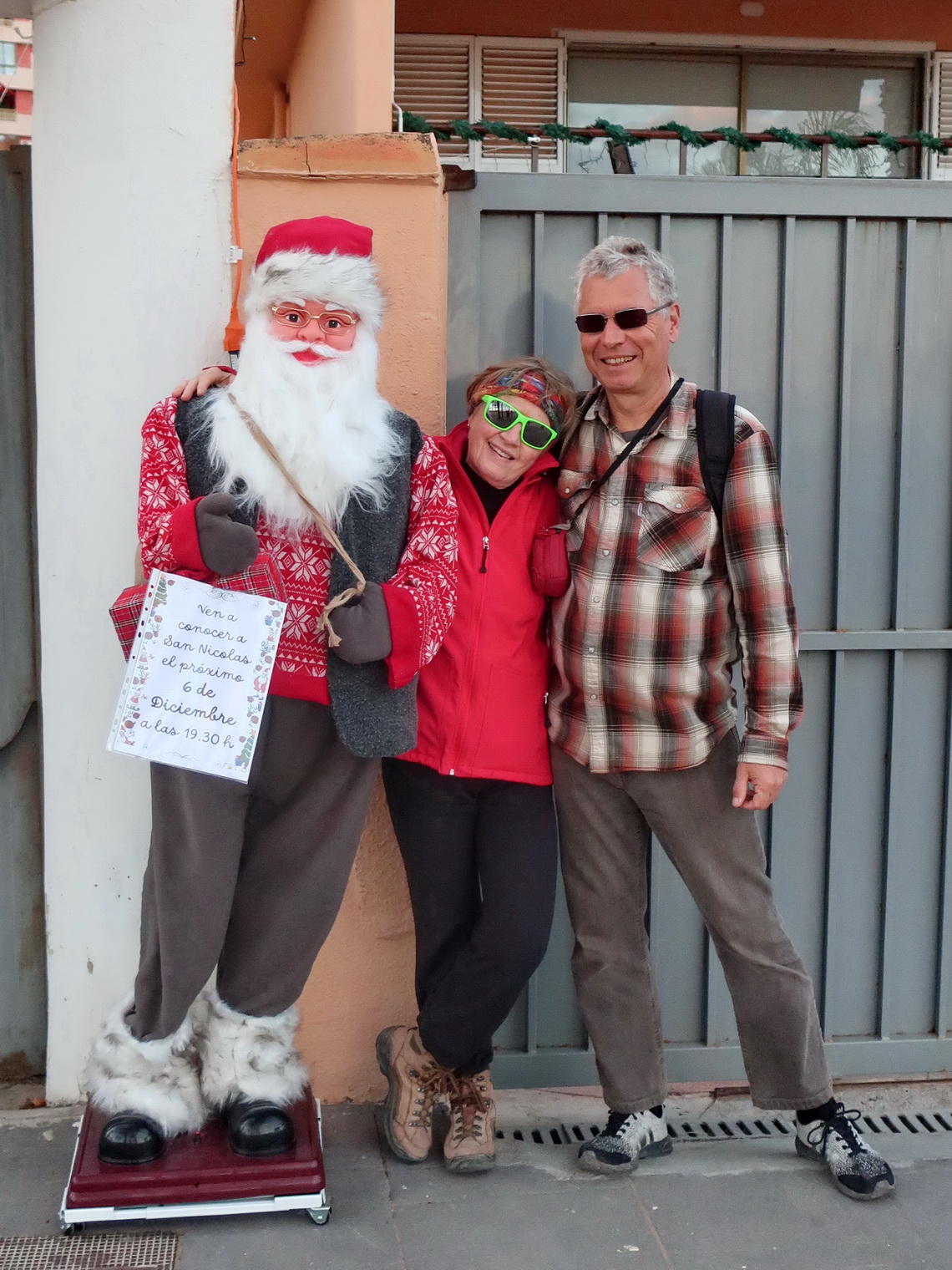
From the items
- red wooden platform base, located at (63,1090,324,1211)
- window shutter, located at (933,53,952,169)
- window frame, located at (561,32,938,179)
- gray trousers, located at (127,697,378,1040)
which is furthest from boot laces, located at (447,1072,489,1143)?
window shutter, located at (933,53,952,169)

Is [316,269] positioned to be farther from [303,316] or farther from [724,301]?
[724,301]

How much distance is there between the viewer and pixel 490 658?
2537 millimetres

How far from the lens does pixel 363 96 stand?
3090mm

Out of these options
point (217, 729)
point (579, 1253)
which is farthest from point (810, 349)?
point (579, 1253)

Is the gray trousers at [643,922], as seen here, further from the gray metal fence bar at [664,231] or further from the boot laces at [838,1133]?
the gray metal fence bar at [664,231]

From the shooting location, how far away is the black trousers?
2.56 metres

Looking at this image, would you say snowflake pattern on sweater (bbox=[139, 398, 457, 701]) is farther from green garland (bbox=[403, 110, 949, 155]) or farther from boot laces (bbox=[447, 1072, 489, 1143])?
green garland (bbox=[403, 110, 949, 155])

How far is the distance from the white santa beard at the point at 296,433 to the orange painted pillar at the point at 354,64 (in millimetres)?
927

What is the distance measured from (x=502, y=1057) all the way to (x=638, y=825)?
2.90ft

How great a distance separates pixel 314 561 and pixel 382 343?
76 cm

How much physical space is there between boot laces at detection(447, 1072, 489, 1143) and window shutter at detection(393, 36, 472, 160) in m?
4.18

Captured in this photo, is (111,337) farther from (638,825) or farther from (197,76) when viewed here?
(638,825)

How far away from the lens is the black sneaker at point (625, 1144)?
273 cm

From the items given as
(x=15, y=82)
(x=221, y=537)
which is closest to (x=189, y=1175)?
(x=221, y=537)
